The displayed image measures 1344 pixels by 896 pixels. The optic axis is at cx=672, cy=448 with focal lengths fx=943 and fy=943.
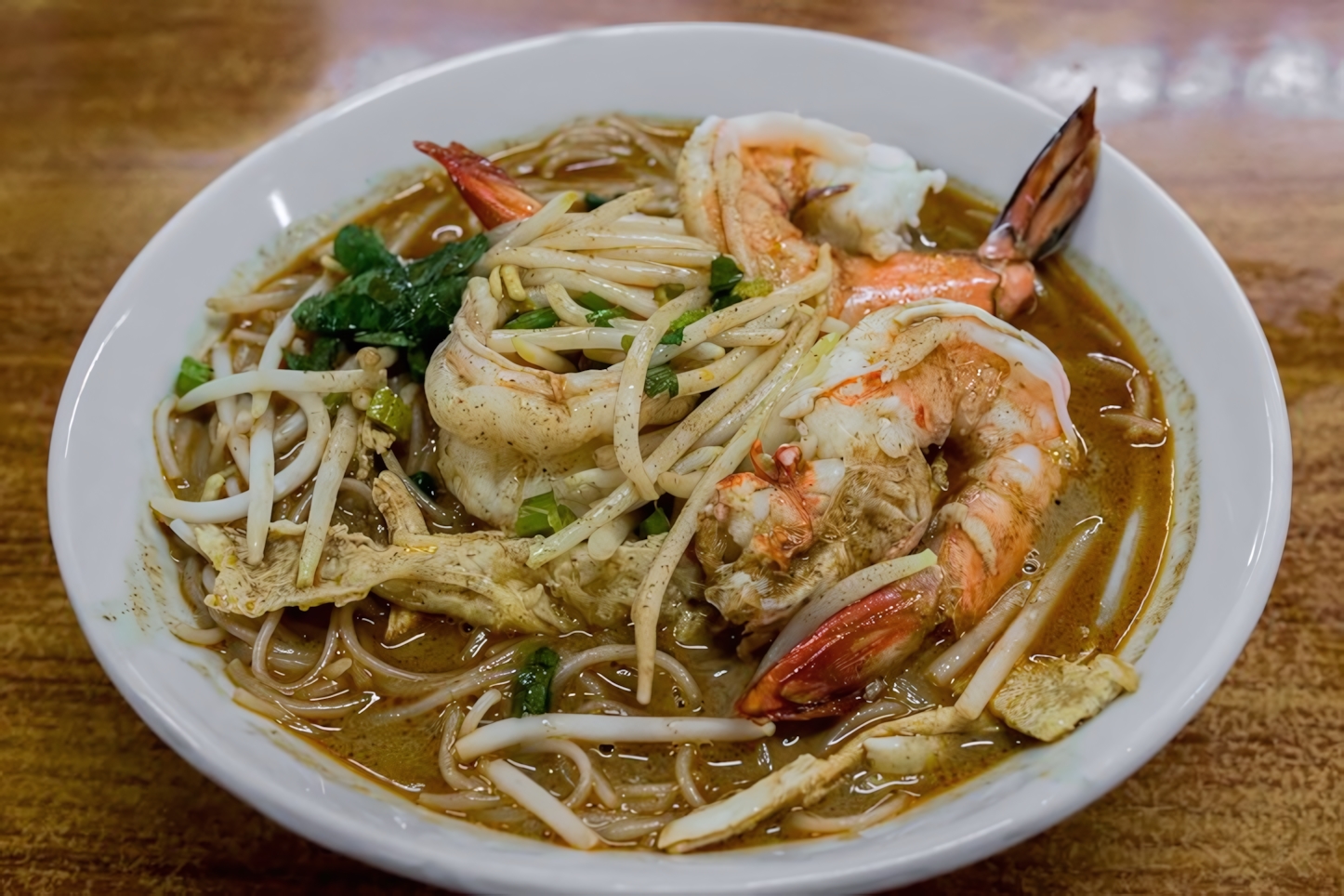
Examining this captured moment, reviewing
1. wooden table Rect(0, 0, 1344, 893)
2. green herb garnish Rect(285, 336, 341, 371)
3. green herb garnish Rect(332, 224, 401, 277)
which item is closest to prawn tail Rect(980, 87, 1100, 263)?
wooden table Rect(0, 0, 1344, 893)

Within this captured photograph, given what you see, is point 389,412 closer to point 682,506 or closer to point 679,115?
point 682,506

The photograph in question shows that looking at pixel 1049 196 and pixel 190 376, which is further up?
pixel 1049 196

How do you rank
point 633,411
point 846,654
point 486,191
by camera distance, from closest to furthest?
1. point 846,654
2. point 633,411
3. point 486,191

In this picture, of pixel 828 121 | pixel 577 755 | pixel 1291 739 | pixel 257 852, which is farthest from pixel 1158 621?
pixel 257 852

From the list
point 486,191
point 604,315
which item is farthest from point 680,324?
point 486,191

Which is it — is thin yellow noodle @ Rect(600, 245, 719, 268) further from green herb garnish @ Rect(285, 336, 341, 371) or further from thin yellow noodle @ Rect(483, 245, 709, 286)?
green herb garnish @ Rect(285, 336, 341, 371)

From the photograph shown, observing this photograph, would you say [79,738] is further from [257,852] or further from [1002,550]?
[1002,550]
